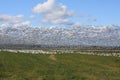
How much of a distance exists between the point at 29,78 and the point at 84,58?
56.5m

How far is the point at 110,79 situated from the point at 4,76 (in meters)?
13.9

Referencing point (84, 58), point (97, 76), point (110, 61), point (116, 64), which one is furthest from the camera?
point (84, 58)

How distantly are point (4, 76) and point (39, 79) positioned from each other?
6.23 meters

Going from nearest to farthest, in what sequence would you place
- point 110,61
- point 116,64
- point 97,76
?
point 97,76, point 116,64, point 110,61

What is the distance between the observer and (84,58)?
346ft

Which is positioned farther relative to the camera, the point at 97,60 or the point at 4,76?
the point at 97,60

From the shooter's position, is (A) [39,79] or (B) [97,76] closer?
(A) [39,79]

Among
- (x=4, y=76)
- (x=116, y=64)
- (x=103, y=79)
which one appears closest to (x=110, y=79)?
(x=103, y=79)

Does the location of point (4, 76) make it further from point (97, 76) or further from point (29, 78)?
point (97, 76)

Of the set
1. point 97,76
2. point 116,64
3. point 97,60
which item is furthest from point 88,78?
point 97,60

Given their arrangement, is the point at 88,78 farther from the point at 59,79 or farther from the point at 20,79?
the point at 20,79

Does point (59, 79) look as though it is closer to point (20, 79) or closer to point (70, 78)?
point (70, 78)

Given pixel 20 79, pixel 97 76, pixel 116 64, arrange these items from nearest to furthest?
pixel 20 79
pixel 97 76
pixel 116 64

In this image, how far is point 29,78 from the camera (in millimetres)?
49750
